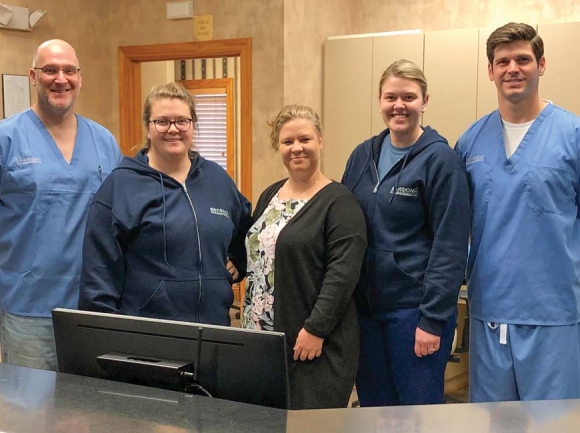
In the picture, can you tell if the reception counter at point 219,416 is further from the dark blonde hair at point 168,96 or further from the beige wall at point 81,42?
the beige wall at point 81,42

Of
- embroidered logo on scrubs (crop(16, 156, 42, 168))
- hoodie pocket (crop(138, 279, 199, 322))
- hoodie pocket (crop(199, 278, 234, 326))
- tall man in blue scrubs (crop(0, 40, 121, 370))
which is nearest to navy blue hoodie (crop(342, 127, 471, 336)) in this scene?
hoodie pocket (crop(199, 278, 234, 326))

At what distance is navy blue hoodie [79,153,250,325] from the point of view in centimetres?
183

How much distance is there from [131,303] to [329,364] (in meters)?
0.61

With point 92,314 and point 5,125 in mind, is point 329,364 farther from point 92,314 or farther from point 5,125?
point 5,125

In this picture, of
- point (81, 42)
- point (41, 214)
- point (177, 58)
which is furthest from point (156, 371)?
point (81, 42)

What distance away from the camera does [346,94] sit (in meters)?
4.40

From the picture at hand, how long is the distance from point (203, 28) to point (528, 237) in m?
2.95

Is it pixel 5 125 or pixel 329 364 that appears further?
pixel 5 125

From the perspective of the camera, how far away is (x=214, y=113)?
24.4 feet

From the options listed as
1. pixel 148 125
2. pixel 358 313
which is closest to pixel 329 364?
pixel 358 313

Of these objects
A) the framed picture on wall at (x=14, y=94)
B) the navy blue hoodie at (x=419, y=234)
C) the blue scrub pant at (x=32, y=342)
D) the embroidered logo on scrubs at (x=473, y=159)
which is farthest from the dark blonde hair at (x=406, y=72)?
the framed picture on wall at (x=14, y=94)

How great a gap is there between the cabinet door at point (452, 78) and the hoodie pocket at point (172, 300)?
2.64 metres

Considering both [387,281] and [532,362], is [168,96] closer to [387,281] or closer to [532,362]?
[387,281]

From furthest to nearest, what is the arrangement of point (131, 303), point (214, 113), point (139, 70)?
point (214, 113) < point (139, 70) < point (131, 303)
